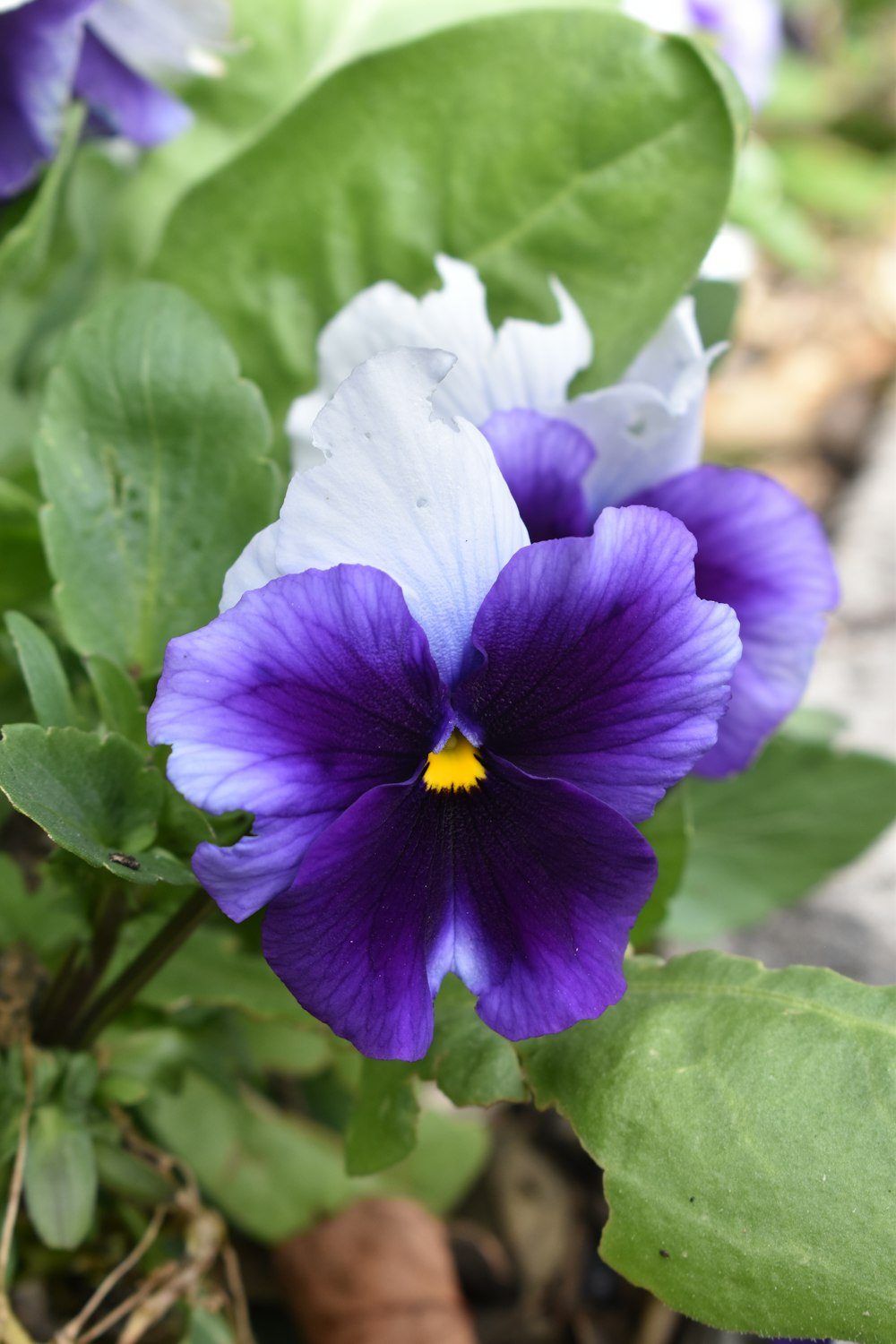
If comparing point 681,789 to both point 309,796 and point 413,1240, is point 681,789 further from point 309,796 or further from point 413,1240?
point 413,1240

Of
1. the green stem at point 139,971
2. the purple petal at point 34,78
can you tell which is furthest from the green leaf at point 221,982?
the purple petal at point 34,78

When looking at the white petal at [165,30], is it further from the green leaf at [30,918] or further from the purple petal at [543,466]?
the green leaf at [30,918]

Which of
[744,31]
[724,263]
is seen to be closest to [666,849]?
[724,263]

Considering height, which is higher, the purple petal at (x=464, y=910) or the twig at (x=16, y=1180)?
the purple petal at (x=464, y=910)

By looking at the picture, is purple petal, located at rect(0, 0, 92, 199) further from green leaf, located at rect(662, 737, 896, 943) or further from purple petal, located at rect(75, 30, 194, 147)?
green leaf, located at rect(662, 737, 896, 943)

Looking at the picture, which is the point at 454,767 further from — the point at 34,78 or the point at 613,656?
the point at 34,78

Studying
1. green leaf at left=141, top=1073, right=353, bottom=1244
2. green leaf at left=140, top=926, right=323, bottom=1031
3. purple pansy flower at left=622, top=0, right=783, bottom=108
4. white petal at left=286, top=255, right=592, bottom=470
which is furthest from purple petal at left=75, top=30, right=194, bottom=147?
purple pansy flower at left=622, top=0, right=783, bottom=108
